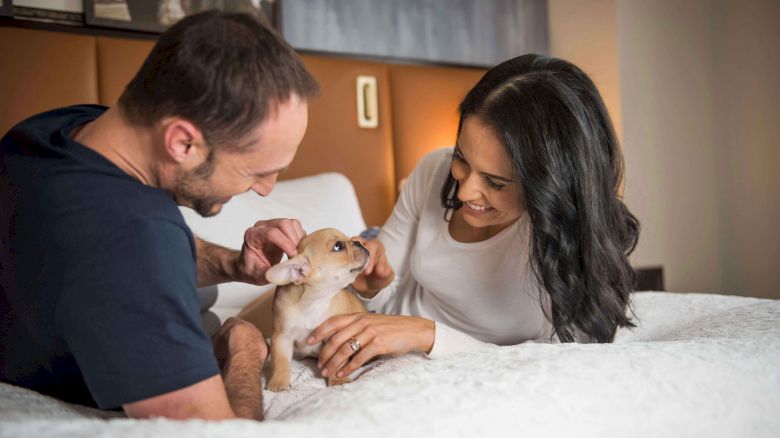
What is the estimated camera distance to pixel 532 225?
162 centimetres

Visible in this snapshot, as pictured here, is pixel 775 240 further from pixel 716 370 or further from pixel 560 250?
pixel 716 370

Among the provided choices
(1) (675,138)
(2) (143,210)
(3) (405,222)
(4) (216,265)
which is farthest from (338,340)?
(1) (675,138)

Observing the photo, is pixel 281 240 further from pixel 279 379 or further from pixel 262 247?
pixel 279 379

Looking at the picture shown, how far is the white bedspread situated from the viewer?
87 centimetres

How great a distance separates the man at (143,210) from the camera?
0.94m

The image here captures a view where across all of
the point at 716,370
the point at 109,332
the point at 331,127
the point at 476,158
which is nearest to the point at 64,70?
the point at 331,127

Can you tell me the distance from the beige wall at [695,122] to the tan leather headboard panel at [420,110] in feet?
3.28

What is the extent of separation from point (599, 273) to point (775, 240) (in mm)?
2872

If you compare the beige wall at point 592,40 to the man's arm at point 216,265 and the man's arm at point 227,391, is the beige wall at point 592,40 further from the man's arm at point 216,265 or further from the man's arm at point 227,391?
the man's arm at point 227,391

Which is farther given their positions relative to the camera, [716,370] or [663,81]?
[663,81]

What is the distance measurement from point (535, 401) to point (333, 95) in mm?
2480

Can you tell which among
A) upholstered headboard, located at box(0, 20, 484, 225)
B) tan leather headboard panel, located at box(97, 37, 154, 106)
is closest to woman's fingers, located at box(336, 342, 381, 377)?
upholstered headboard, located at box(0, 20, 484, 225)

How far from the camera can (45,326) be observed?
3.38 ft

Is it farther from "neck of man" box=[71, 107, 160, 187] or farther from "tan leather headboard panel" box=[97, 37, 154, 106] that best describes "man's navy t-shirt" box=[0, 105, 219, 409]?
"tan leather headboard panel" box=[97, 37, 154, 106]
